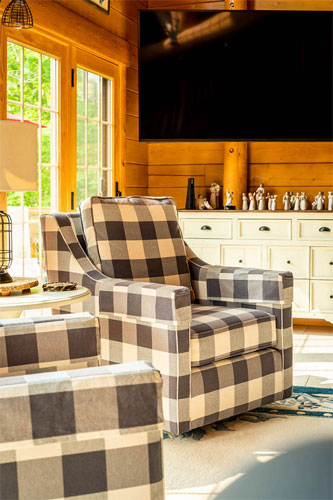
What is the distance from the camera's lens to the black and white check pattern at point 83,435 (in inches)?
52.2

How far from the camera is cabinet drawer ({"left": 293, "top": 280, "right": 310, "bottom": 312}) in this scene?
15.0 feet

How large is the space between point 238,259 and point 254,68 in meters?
1.36

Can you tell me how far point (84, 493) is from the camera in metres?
1.36

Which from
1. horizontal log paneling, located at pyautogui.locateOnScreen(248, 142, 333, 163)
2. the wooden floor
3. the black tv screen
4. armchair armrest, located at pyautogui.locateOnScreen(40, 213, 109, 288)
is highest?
the black tv screen

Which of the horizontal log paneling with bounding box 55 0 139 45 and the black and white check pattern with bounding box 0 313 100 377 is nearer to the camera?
the black and white check pattern with bounding box 0 313 100 377

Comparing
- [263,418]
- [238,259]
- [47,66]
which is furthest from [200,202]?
[263,418]

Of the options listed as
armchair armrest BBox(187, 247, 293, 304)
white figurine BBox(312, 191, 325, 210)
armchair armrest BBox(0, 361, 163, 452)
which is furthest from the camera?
white figurine BBox(312, 191, 325, 210)

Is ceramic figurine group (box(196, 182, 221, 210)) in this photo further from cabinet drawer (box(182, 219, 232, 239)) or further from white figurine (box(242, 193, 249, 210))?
cabinet drawer (box(182, 219, 232, 239))

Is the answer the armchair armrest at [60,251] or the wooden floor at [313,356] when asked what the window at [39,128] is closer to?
the armchair armrest at [60,251]

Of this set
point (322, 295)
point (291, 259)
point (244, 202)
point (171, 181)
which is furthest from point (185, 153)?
point (322, 295)

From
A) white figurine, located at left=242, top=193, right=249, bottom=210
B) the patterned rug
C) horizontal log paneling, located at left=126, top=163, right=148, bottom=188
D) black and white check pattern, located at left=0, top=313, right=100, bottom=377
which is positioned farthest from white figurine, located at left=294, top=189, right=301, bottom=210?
black and white check pattern, located at left=0, top=313, right=100, bottom=377

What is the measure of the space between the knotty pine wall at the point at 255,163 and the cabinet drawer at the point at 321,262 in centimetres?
65

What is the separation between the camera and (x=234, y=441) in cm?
253

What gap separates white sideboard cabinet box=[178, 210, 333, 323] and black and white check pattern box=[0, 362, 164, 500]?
3297 millimetres
